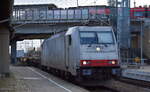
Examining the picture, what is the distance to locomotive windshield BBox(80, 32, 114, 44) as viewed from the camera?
1795 cm

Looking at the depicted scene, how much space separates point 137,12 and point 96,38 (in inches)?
1625

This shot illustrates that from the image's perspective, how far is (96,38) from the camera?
18109 millimetres

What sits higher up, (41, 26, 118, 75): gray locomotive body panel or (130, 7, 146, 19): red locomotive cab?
(130, 7, 146, 19): red locomotive cab

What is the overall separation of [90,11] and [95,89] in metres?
33.7

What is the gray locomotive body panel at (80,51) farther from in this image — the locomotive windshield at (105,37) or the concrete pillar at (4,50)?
the concrete pillar at (4,50)

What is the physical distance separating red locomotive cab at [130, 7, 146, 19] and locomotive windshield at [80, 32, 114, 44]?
38.3m

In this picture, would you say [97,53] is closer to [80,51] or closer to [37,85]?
[80,51]

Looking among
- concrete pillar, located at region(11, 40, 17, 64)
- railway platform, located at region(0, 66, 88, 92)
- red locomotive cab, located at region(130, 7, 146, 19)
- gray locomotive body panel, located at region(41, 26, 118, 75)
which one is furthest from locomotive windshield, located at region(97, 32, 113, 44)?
concrete pillar, located at region(11, 40, 17, 64)

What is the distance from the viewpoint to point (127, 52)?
4762 centimetres

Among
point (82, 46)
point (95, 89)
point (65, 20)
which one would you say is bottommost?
point (95, 89)

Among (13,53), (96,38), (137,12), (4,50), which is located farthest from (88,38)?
(13,53)

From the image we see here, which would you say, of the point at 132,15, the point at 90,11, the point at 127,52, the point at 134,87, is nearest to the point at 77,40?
the point at 134,87

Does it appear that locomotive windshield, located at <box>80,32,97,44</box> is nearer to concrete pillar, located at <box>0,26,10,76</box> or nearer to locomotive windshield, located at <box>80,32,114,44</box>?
locomotive windshield, located at <box>80,32,114,44</box>

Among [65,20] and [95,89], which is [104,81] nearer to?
[95,89]
